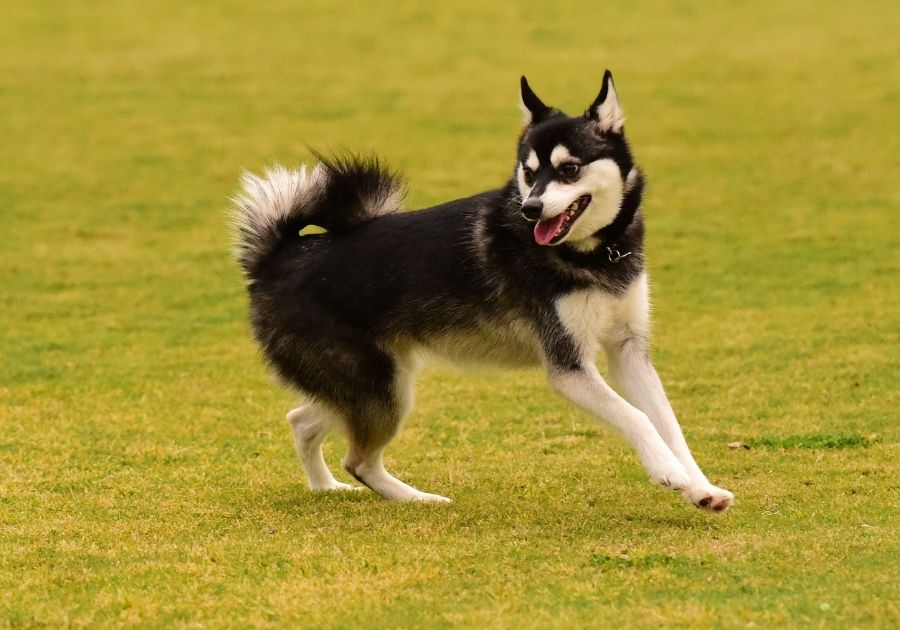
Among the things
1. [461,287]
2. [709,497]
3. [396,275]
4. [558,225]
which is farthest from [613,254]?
[709,497]

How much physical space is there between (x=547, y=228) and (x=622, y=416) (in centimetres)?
93

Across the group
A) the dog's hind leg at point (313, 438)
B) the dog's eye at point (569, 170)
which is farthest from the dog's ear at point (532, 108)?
the dog's hind leg at point (313, 438)

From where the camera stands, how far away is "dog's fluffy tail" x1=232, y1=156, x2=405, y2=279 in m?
7.39

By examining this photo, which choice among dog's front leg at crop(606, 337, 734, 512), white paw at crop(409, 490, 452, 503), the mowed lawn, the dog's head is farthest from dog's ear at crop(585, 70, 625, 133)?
white paw at crop(409, 490, 452, 503)

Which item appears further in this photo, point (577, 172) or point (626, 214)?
point (626, 214)

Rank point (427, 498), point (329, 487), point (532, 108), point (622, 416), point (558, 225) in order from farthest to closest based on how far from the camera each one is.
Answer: point (329, 487) < point (427, 498) < point (532, 108) < point (558, 225) < point (622, 416)

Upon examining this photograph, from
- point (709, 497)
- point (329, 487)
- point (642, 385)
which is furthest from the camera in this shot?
point (329, 487)

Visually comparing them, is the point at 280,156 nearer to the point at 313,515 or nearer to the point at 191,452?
the point at 191,452

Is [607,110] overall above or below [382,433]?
above

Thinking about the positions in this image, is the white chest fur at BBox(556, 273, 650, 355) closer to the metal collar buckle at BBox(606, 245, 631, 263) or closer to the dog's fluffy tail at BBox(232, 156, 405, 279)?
the metal collar buckle at BBox(606, 245, 631, 263)

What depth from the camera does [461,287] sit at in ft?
23.0

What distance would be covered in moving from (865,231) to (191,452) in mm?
8923

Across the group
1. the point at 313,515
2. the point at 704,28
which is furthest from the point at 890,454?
the point at 704,28

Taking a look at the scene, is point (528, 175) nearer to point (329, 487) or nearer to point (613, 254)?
point (613, 254)
